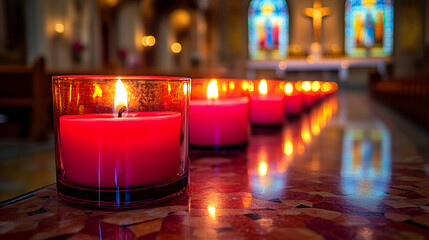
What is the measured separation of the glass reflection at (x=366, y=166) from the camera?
Result: 609 millimetres

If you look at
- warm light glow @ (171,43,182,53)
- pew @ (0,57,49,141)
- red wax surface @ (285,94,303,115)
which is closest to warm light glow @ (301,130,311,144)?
red wax surface @ (285,94,303,115)

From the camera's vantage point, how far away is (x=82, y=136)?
0.52 m

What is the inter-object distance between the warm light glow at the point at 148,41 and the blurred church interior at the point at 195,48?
83 millimetres

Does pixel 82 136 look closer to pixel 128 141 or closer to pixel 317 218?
pixel 128 141

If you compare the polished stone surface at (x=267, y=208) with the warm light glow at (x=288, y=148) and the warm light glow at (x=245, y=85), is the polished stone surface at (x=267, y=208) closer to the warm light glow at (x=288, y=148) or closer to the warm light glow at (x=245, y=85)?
the warm light glow at (x=288, y=148)

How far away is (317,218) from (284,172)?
0.92 ft

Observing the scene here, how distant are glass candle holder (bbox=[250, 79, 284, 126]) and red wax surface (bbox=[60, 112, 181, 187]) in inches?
37.6

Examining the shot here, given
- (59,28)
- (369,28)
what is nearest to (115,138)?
(59,28)

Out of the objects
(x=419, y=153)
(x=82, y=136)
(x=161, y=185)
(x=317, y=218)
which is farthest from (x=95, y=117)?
(x=419, y=153)

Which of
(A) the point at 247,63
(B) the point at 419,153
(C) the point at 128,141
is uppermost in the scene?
(A) the point at 247,63

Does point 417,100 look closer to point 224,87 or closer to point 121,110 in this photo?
point 224,87

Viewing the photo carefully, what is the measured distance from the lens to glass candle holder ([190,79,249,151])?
919mm

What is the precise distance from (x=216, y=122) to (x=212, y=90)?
3.2 inches

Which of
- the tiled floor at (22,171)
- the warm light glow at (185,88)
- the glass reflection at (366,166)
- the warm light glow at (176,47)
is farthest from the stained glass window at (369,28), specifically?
the warm light glow at (185,88)
